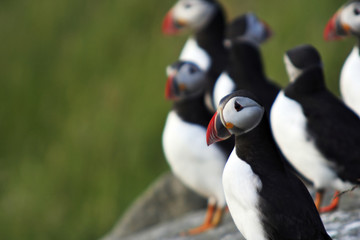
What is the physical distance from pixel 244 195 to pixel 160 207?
3212mm

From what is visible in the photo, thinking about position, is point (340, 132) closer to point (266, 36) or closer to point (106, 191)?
point (266, 36)

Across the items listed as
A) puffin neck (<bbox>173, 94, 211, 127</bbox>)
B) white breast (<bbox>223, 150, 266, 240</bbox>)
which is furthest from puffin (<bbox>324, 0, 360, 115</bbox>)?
white breast (<bbox>223, 150, 266, 240</bbox>)

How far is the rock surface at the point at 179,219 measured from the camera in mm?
4418

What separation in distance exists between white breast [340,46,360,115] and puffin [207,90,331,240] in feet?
5.73

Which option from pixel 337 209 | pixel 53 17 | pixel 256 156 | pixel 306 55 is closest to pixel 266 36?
pixel 306 55

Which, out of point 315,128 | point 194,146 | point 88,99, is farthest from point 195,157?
point 88,99

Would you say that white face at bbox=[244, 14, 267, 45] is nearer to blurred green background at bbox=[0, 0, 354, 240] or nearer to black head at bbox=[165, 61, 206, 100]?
black head at bbox=[165, 61, 206, 100]

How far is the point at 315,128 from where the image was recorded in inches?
179

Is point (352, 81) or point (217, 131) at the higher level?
point (217, 131)

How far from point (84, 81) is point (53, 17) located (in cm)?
147

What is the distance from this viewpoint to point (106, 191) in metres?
9.23

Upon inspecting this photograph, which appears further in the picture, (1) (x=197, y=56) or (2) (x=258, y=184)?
(1) (x=197, y=56)

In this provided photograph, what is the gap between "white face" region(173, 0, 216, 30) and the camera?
7215 millimetres

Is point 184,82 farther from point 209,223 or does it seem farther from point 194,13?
point 194,13
